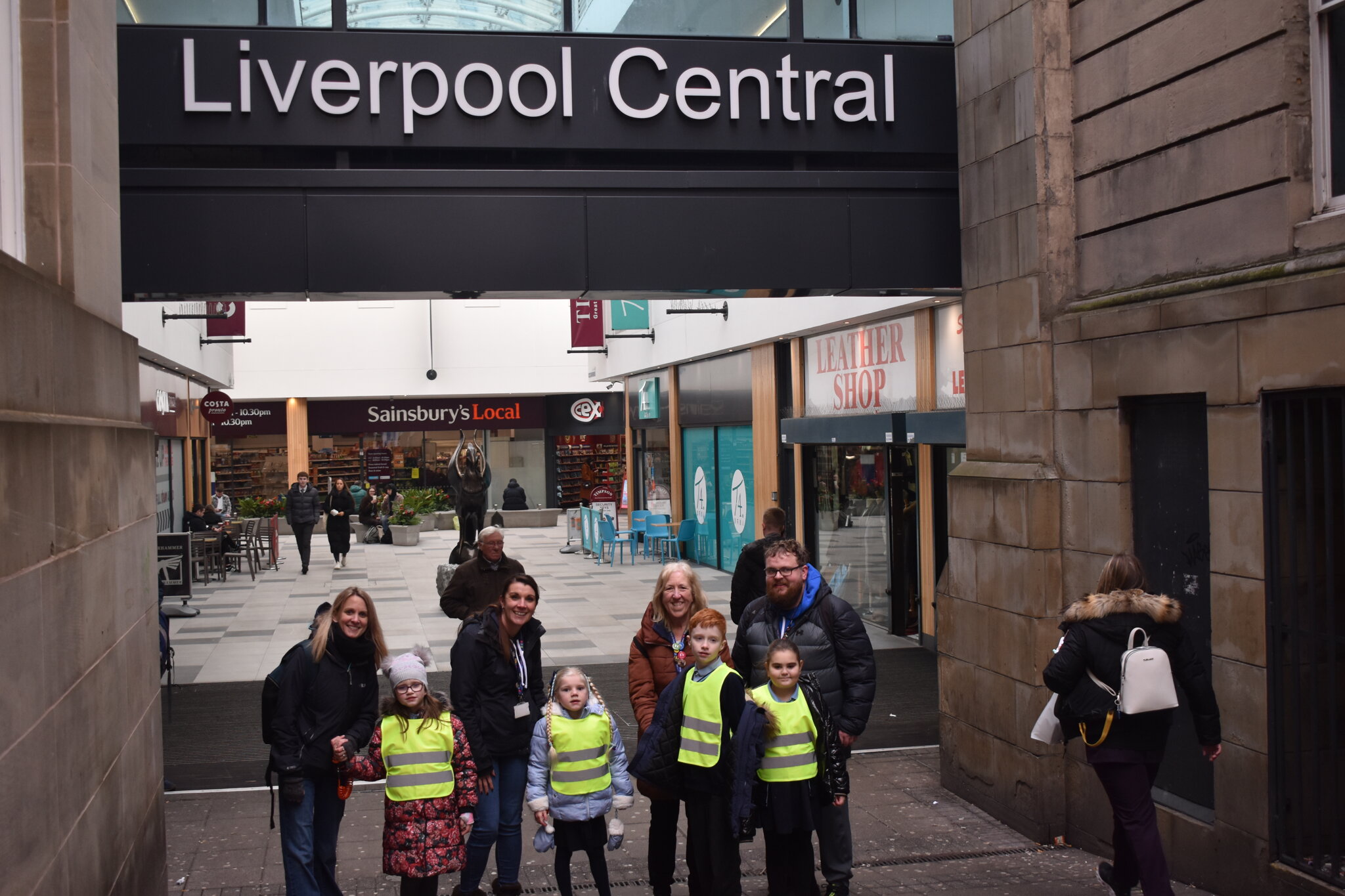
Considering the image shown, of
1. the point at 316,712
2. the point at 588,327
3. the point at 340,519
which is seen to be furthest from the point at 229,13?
the point at 588,327

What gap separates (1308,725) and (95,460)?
528cm

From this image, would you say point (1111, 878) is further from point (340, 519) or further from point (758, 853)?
point (340, 519)

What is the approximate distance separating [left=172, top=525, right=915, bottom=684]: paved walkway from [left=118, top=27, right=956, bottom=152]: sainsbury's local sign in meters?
6.21

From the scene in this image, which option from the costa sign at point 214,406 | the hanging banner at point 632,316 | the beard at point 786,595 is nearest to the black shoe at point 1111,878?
the beard at point 786,595

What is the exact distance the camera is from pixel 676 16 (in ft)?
27.2

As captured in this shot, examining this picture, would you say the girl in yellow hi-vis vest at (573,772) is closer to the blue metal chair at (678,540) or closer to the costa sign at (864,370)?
the costa sign at (864,370)

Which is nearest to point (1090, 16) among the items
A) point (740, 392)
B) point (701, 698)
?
point (701, 698)

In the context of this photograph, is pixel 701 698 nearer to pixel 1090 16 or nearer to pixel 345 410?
pixel 1090 16

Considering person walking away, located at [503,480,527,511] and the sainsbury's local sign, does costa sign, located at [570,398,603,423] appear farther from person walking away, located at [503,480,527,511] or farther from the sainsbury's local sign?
the sainsbury's local sign

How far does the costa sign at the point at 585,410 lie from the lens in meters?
41.0

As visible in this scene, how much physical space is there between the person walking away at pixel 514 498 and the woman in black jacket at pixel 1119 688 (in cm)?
3157

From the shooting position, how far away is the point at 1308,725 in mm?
5598

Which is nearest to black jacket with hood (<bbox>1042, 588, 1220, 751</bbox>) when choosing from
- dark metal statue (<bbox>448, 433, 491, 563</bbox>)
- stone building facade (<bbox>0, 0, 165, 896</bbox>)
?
stone building facade (<bbox>0, 0, 165, 896</bbox>)

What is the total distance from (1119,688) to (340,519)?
20181 millimetres
